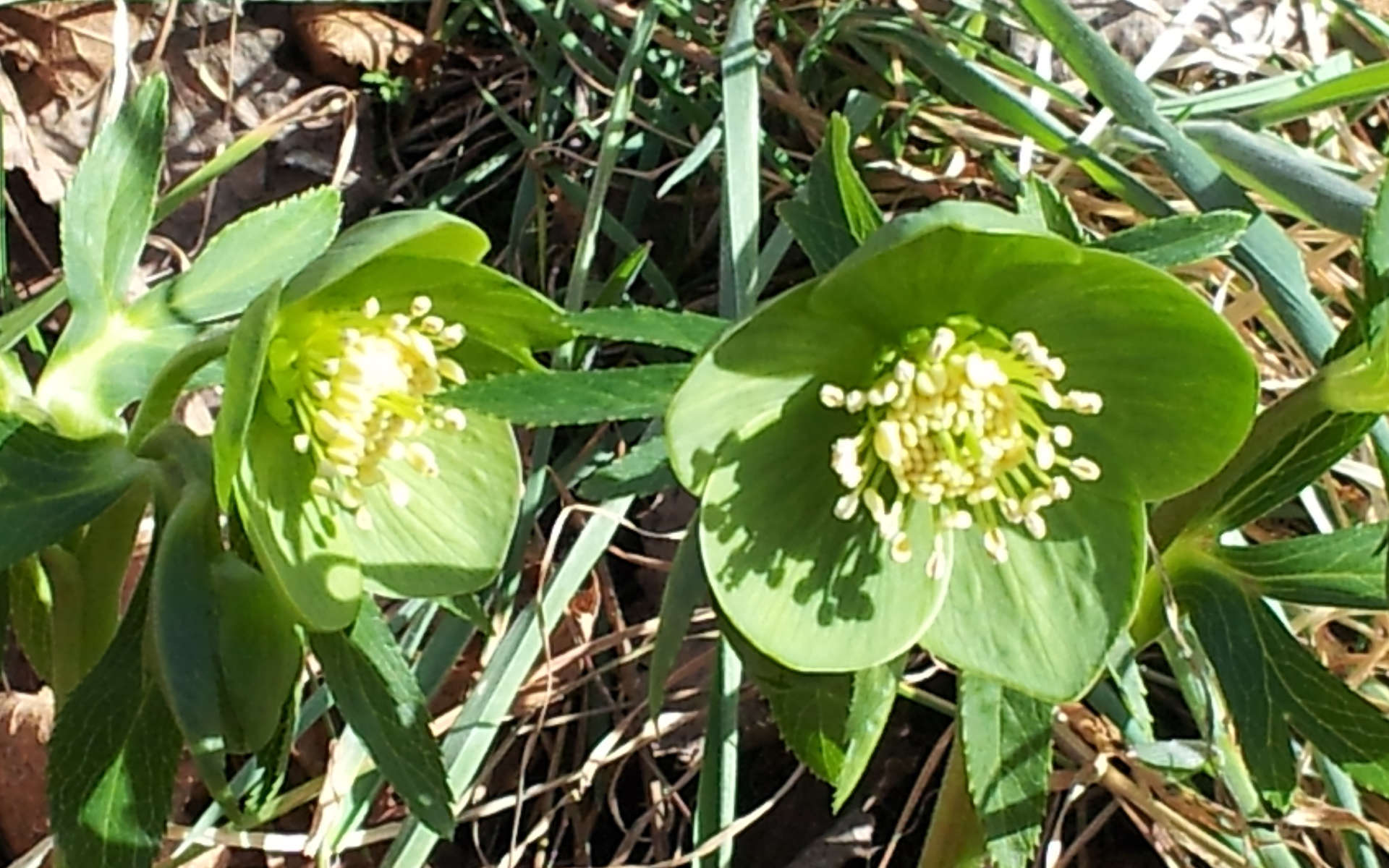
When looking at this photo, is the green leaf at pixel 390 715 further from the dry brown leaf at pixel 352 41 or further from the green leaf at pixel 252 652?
the dry brown leaf at pixel 352 41

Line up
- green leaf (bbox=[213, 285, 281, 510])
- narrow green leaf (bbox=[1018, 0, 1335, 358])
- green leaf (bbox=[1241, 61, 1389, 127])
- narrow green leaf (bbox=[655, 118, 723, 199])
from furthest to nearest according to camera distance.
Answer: narrow green leaf (bbox=[655, 118, 723, 199])
green leaf (bbox=[1241, 61, 1389, 127])
narrow green leaf (bbox=[1018, 0, 1335, 358])
green leaf (bbox=[213, 285, 281, 510])

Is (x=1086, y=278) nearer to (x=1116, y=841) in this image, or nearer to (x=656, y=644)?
(x=656, y=644)

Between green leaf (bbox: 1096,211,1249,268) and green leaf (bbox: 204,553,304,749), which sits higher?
green leaf (bbox: 1096,211,1249,268)

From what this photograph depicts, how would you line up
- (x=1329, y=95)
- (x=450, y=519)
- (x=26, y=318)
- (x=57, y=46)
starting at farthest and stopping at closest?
(x=57, y=46) → (x=1329, y=95) → (x=26, y=318) → (x=450, y=519)

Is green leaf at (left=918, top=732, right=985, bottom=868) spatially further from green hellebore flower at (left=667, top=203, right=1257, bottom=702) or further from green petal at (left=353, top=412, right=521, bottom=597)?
green petal at (left=353, top=412, right=521, bottom=597)

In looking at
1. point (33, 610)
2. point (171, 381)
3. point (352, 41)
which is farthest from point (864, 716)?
point (352, 41)

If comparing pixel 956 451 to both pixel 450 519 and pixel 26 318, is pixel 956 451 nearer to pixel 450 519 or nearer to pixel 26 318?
pixel 450 519

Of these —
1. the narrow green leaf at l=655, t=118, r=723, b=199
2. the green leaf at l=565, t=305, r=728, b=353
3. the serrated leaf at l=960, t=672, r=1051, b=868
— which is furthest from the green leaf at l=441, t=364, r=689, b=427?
the narrow green leaf at l=655, t=118, r=723, b=199
